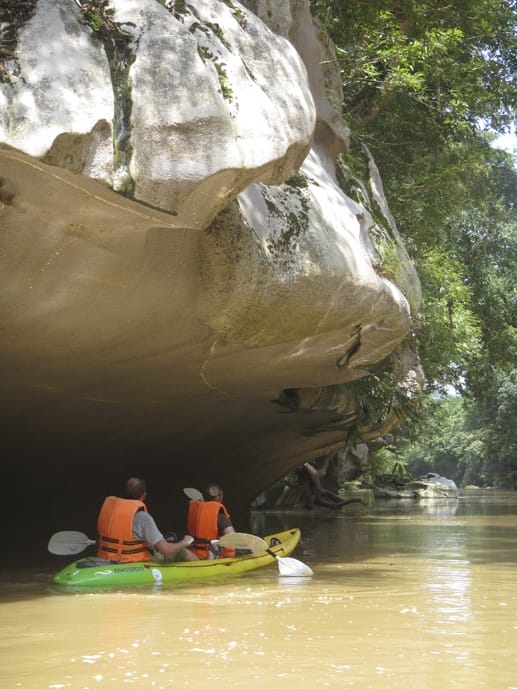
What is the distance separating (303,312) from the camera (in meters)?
8.91

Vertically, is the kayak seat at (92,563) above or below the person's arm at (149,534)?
below

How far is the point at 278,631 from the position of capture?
5637mm

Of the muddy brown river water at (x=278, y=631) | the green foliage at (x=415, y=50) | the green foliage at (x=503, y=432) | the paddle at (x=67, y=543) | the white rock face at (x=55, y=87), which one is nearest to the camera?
the muddy brown river water at (x=278, y=631)

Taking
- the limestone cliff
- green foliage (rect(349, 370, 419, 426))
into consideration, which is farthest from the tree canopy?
the limestone cliff

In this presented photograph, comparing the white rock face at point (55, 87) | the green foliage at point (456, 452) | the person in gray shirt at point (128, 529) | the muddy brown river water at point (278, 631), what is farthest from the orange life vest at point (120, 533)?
the green foliage at point (456, 452)

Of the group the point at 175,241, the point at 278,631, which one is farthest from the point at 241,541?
the point at 278,631

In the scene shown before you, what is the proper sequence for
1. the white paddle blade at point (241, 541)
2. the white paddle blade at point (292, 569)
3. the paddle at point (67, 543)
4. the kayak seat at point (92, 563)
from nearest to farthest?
the kayak seat at point (92, 563), the white paddle blade at point (292, 569), the paddle at point (67, 543), the white paddle blade at point (241, 541)

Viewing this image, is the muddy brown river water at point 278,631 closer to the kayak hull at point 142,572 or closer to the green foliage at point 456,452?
the kayak hull at point 142,572

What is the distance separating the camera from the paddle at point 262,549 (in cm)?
901

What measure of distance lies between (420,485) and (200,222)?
108 feet

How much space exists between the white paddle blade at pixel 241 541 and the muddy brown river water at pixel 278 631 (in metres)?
0.33

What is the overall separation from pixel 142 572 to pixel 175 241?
2979 millimetres

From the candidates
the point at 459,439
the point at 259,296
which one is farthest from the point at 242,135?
the point at 459,439

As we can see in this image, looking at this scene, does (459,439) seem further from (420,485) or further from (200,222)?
(200,222)
